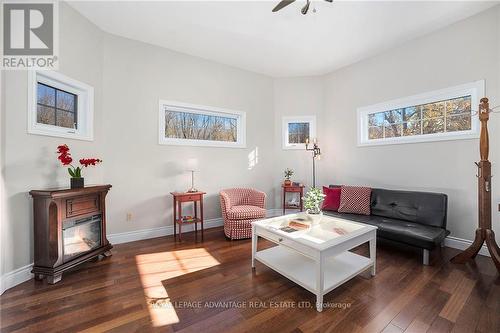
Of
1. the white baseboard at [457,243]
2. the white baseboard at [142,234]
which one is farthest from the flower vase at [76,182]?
the white baseboard at [457,243]

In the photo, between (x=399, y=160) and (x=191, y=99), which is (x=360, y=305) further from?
(x=191, y=99)

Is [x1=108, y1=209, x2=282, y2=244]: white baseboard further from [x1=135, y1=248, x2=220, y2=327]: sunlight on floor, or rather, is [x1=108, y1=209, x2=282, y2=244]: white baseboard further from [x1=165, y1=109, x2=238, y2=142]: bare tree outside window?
[x1=165, y1=109, x2=238, y2=142]: bare tree outside window


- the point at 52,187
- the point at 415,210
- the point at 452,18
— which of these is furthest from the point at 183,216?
the point at 452,18

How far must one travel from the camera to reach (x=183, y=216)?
3.73 m

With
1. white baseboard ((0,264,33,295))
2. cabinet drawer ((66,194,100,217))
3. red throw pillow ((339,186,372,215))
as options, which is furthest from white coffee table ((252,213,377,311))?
white baseboard ((0,264,33,295))

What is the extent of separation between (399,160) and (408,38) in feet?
6.48

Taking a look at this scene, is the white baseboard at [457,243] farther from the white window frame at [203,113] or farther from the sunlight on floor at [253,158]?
the white window frame at [203,113]

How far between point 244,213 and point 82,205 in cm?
214

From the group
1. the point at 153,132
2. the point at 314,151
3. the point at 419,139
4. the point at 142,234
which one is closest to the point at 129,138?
the point at 153,132

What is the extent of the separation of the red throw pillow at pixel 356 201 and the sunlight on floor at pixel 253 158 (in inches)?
75.1

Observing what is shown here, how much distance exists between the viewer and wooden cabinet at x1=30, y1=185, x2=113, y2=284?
2.12 metres

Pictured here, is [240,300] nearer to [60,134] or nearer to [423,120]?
[60,134]

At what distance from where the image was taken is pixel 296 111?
4812 mm

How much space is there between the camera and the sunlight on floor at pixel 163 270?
170 centimetres
